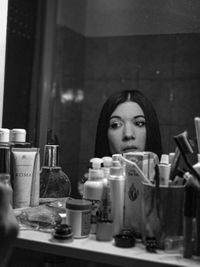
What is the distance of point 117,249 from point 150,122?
38 centimetres

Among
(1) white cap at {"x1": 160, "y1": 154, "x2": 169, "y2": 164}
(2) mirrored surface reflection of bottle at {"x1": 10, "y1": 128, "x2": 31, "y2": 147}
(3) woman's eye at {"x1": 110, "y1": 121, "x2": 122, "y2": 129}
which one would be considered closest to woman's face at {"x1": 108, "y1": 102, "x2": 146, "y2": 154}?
(3) woman's eye at {"x1": 110, "y1": 121, "x2": 122, "y2": 129}

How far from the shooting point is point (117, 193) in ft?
2.50

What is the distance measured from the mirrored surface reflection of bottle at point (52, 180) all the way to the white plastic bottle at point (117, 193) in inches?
9.9

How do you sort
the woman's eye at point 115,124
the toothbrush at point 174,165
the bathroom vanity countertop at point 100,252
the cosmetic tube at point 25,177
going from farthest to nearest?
the woman's eye at point 115,124 < the cosmetic tube at point 25,177 < the toothbrush at point 174,165 < the bathroom vanity countertop at point 100,252

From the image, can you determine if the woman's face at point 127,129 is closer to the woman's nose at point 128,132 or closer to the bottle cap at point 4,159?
the woman's nose at point 128,132


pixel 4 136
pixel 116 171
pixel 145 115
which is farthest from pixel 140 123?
pixel 4 136

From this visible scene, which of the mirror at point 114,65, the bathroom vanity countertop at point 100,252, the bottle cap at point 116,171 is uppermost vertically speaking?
the mirror at point 114,65

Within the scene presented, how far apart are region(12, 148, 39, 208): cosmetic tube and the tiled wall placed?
0.13 m

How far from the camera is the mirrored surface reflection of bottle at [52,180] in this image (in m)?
0.97

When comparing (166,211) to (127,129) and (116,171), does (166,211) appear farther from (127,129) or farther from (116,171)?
(127,129)

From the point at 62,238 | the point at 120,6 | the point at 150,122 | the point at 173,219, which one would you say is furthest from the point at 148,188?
the point at 120,6

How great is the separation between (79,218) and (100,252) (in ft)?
0.30

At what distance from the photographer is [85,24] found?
1040 millimetres

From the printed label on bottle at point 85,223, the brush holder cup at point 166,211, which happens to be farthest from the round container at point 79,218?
the brush holder cup at point 166,211
